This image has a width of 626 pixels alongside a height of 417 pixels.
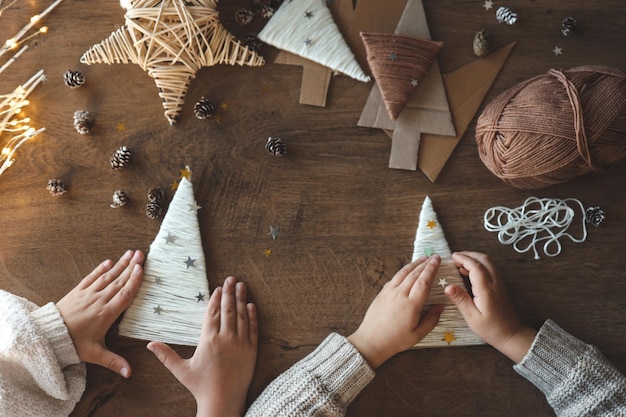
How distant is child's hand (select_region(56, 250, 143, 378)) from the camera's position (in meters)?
1.14

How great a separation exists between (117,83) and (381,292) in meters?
0.74

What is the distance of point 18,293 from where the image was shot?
120 cm

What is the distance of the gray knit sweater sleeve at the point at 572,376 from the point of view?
106cm

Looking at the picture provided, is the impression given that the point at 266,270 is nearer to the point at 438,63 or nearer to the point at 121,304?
the point at 121,304

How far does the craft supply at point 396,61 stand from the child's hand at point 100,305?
0.64m

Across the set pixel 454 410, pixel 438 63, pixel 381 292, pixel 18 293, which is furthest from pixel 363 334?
pixel 18 293

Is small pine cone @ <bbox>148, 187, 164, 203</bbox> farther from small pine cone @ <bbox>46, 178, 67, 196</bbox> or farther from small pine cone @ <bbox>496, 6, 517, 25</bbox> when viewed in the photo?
small pine cone @ <bbox>496, 6, 517, 25</bbox>

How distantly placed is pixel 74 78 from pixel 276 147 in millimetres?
469

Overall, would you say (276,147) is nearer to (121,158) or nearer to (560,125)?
(121,158)

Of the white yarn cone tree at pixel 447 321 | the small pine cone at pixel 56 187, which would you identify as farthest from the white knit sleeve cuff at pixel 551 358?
the small pine cone at pixel 56 187

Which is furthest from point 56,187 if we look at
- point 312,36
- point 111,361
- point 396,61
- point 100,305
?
point 396,61

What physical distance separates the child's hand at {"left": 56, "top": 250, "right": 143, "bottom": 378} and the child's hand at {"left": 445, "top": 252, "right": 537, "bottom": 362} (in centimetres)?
67

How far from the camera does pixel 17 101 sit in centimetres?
122

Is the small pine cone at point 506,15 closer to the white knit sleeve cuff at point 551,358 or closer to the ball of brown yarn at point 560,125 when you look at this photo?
the ball of brown yarn at point 560,125
